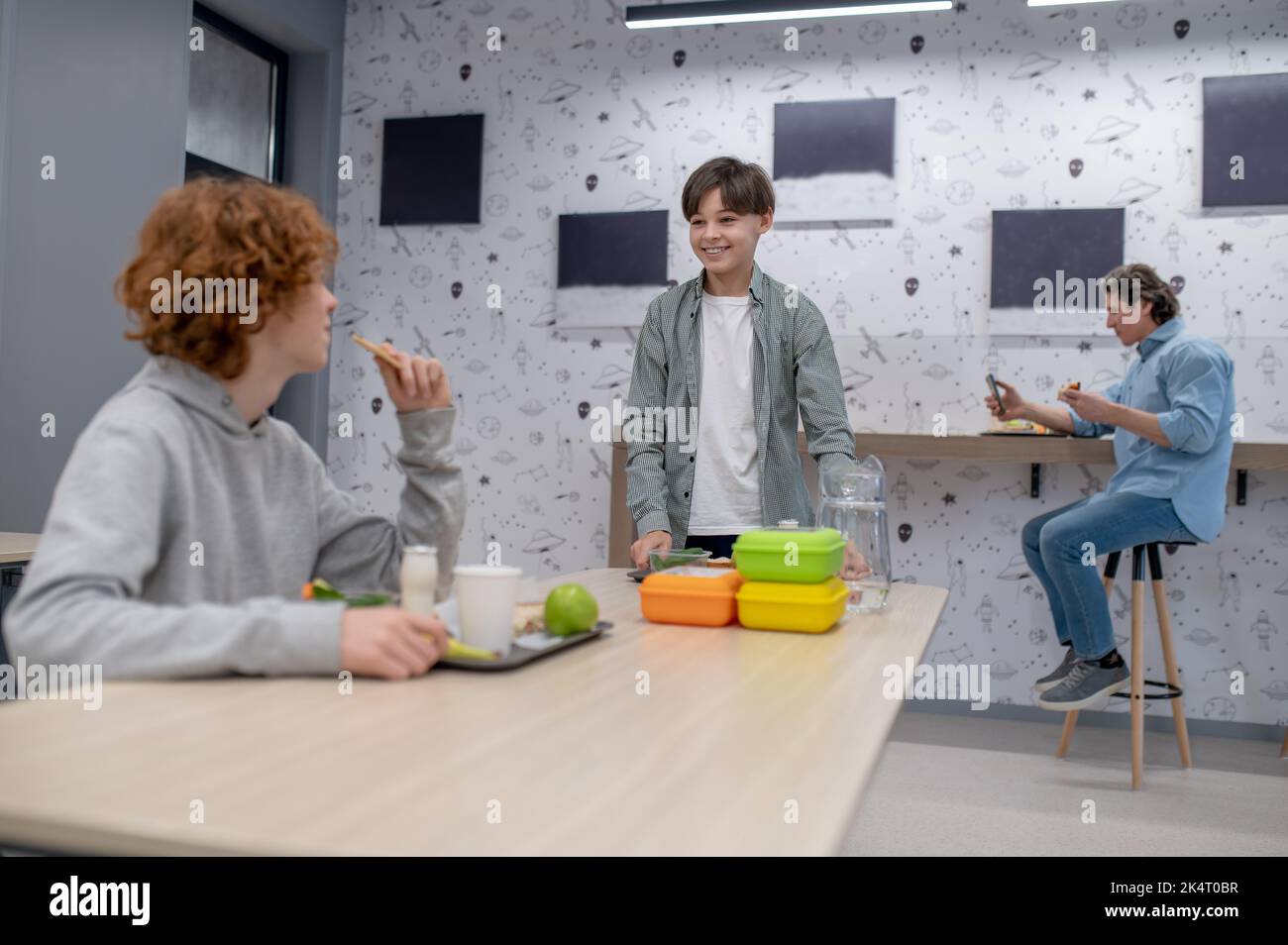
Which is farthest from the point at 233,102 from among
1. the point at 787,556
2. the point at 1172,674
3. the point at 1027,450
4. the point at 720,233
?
the point at 1172,674

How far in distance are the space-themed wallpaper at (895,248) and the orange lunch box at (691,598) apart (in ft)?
8.97

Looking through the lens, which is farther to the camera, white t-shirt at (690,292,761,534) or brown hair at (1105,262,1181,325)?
brown hair at (1105,262,1181,325)

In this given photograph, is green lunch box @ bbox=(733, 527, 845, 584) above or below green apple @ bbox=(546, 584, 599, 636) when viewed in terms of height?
above

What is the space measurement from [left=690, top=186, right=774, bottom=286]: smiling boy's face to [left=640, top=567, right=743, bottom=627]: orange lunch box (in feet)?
3.22

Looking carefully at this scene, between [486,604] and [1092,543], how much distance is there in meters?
2.69

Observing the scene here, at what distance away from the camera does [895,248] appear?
13.7 ft

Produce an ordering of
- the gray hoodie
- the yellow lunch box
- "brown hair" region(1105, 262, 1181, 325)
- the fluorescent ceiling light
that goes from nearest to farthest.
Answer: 1. the gray hoodie
2. the yellow lunch box
3. "brown hair" region(1105, 262, 1181, 325)
4. the fluorescent ceiling light

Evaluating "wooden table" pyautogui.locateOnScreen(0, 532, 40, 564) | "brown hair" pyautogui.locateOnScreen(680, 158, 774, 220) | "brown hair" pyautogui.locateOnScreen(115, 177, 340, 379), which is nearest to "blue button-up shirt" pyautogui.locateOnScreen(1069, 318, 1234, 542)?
"brown hair" pyautogui.locateOnScreen(680, 158, 774, 220)

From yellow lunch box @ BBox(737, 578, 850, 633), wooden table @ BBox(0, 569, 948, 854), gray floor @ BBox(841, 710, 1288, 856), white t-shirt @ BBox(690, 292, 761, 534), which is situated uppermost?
white t-shirt @ BBox(690, 292, 761, 534)

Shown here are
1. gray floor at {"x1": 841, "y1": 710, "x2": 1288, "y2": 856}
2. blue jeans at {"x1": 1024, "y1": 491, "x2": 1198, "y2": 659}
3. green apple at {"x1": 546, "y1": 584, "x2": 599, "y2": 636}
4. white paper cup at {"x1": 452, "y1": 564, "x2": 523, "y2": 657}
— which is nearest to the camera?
white paper cup at {"x1": 452, "y1": 564, "x2": 523, "y2": 657}

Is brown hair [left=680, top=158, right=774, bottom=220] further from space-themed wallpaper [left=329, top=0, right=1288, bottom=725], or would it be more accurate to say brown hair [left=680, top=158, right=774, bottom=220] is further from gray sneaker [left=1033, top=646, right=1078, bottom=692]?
gray sneaker [left=1033, top=646, right=1078, bottom=692]

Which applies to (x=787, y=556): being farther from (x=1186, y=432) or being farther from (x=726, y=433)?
(x=1186, y=432)

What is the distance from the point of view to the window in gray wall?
168 inches

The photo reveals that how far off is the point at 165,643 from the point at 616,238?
12.0ft
